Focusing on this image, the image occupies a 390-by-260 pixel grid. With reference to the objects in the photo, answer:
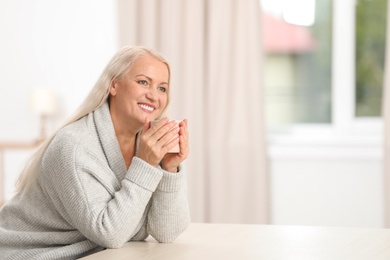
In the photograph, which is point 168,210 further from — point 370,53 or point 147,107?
point 370,53

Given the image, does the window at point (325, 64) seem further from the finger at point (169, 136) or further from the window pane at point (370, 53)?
the finger at point (169, 136)

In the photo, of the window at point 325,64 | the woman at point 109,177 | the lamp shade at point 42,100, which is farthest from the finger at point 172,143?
the lamp shade at point 42,100

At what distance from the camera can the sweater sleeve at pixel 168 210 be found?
2150 millimetres

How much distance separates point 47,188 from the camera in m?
2.14

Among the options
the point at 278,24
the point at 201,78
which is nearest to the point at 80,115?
Answer: the point at 201,78

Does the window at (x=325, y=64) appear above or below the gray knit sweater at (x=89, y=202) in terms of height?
above

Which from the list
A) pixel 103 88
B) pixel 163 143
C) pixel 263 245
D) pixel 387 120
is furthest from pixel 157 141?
pixel 387 120

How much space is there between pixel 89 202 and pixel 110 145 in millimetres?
222

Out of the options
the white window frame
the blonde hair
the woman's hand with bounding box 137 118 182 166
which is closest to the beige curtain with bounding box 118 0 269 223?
the white window frame

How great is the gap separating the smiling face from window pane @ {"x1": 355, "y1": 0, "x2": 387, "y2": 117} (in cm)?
257

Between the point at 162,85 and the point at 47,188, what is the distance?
452mm

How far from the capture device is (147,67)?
222 cm

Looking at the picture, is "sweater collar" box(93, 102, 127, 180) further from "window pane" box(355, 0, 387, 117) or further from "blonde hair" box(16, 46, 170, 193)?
"window pane" box(355, 0, 387, 117)

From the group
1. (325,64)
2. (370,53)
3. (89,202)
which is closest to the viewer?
(89,202)
